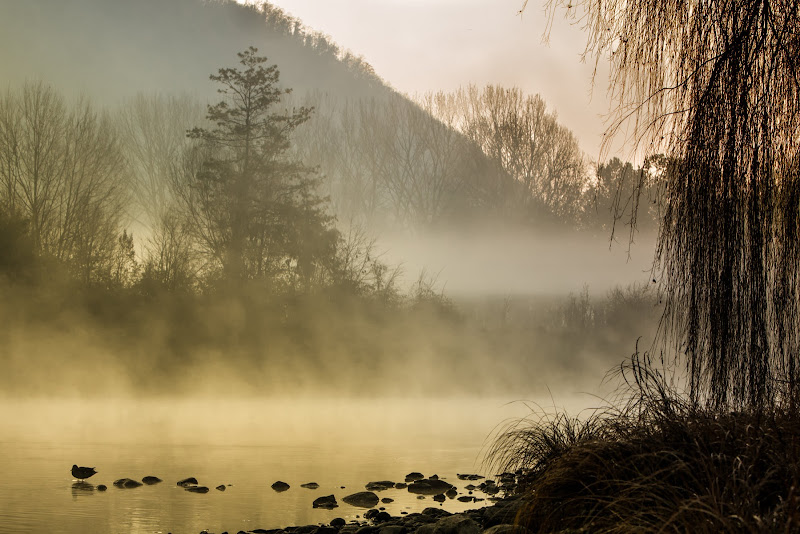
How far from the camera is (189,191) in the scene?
27.9 meters

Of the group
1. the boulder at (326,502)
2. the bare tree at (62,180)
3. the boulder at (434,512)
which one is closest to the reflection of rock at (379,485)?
the boulder at (326,502)

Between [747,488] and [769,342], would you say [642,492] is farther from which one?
[769,342]

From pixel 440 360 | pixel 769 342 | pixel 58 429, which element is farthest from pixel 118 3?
pixel 769 342

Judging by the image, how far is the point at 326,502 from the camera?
9.27m

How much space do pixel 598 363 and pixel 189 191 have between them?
17.7m

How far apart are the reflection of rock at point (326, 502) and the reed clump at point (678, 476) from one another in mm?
4194

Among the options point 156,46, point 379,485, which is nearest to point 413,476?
point 379,485

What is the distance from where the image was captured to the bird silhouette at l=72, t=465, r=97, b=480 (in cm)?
1089

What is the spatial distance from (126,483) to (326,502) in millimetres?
3026

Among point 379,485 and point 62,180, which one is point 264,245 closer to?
point 62,180

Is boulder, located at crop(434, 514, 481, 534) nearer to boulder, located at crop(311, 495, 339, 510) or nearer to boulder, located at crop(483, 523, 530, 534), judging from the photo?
boulder, located at crop(483, 523, 530, 534)

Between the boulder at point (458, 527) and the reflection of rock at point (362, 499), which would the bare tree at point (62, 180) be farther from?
the boulder at point (458, 527)

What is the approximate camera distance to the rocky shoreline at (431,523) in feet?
20.1

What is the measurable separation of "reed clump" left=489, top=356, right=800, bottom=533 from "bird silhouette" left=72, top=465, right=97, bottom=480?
25.0ft
